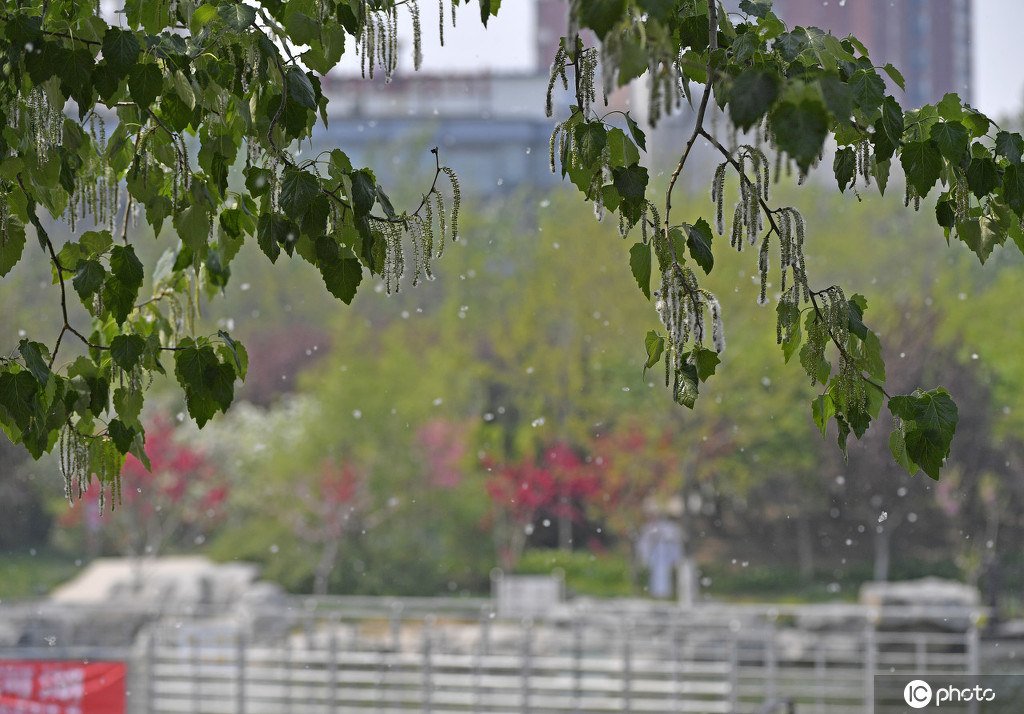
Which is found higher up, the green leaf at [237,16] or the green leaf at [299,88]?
the green leaf at [237,16]

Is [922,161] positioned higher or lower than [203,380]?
higher

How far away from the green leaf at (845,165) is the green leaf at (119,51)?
1.87 feet

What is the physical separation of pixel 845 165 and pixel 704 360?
0.67 feet

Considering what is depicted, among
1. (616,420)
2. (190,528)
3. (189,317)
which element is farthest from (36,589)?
(189,317)

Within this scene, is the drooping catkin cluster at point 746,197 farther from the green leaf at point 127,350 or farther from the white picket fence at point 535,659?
the white picket fence at point 535,659

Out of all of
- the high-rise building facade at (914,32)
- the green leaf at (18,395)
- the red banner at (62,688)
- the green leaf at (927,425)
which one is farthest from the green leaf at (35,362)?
the high-rise building facade at (914,32)

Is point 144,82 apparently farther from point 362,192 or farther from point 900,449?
point 900,449

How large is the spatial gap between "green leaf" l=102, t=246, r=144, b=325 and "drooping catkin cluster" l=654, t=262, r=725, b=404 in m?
0.46

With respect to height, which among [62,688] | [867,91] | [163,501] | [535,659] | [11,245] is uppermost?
[867,91]

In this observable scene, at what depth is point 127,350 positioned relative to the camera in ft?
3.30

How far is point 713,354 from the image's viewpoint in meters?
0.93

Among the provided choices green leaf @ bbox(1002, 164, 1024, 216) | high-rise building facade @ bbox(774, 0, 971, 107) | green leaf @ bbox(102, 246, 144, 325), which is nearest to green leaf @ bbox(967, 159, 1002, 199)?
green leaf @ bbox(1002, 164, 1024, 216)

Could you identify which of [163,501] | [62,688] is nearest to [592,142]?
[62,688]

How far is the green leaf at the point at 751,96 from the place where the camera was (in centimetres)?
69
